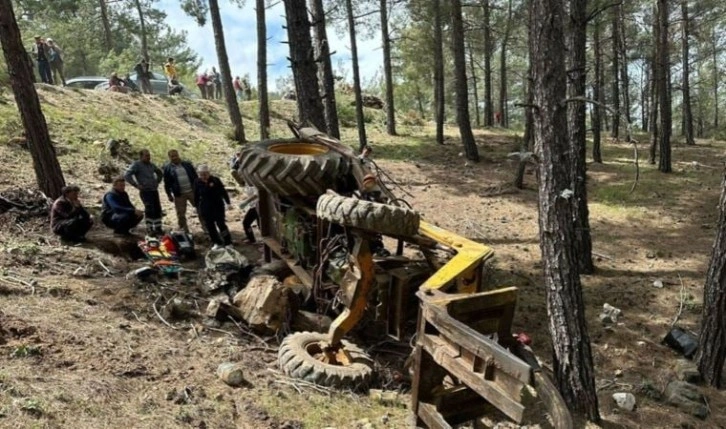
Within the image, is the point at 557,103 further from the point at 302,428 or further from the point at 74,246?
the point at 74,246

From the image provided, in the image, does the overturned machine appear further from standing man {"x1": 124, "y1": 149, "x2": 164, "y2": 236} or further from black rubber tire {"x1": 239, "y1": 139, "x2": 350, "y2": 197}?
standing man {"x1": 124, "y1": 149, "x2": 164, "y2": 236}

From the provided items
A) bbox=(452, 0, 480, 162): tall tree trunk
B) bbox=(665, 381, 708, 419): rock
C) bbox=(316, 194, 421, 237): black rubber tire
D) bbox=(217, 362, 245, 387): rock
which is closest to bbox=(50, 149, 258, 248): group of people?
bbox=(316, 194, 421, 237): black rubber tire

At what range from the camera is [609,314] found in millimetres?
6934

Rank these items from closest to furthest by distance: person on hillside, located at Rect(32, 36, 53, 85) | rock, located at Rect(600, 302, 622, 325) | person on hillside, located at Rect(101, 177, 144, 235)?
rock, located at Rect(600, 302, 622, 325), person on hillside, located at Rect(101, 177, 144, 235), person on hillside, located at Rect(32, 36, 53, 85)

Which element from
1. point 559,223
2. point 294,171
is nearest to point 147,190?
point 294,171

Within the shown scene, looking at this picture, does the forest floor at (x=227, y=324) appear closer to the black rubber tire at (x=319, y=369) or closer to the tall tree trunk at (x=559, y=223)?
the black rubber tire at (x=319, y=369)

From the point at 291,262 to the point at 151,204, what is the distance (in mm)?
2790

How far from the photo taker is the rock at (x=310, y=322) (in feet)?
18.7

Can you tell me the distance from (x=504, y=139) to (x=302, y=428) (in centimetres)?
1878

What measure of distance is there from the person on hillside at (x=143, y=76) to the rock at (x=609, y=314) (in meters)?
18.0

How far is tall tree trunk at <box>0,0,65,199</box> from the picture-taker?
307 inches

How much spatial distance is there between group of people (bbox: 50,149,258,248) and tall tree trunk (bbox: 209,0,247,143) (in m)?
7.92

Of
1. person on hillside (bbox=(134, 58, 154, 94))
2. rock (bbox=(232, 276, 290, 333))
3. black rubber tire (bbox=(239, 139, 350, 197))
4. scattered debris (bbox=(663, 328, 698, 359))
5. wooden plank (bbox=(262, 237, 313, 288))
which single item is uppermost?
person on hillside (bbox=(134, 58, 154, 94))

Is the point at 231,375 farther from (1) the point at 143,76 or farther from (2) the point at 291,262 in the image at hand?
(1) the point at 143,76
